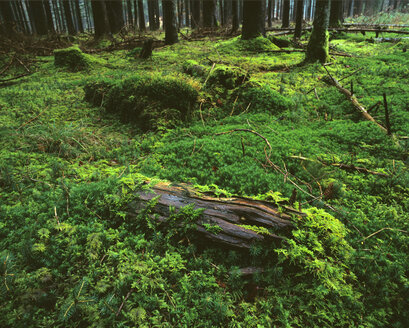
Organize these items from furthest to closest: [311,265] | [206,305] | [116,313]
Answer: [311,265] < [206,305] < [116,313]

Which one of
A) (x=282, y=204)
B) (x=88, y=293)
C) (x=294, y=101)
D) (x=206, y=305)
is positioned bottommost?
(x=206, y=305)

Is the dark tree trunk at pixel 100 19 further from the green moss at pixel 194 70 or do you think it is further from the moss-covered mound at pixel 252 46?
the green moss at pixel 194 70

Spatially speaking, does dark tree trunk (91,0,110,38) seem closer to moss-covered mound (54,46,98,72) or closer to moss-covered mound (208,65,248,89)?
moss-covered mound (54,46,98,72)

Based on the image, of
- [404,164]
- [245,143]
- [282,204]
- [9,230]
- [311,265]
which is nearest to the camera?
[311,265]

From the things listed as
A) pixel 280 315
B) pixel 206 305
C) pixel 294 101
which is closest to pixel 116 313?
pixel 206 305

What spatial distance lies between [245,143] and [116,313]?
10.5ft

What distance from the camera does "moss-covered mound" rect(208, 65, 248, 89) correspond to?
6273mm

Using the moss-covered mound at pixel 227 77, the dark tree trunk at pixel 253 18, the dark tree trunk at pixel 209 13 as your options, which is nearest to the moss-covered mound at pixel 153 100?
the moss-covered mound at pixel 227 77

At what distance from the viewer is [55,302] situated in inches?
69.4

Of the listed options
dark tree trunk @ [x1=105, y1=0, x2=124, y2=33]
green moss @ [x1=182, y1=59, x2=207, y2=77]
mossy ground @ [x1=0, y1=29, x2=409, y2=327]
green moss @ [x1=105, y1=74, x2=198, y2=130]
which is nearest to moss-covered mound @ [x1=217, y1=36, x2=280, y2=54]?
green moss @ [x1=182, y1=59, x2=207, y2=77]

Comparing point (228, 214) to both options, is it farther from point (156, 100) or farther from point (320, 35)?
point (320, 35)

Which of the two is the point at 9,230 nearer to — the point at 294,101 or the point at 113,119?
the point at 113,119

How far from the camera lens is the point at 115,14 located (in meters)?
18.3

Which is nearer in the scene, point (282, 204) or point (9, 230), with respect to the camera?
point (9, 230)
